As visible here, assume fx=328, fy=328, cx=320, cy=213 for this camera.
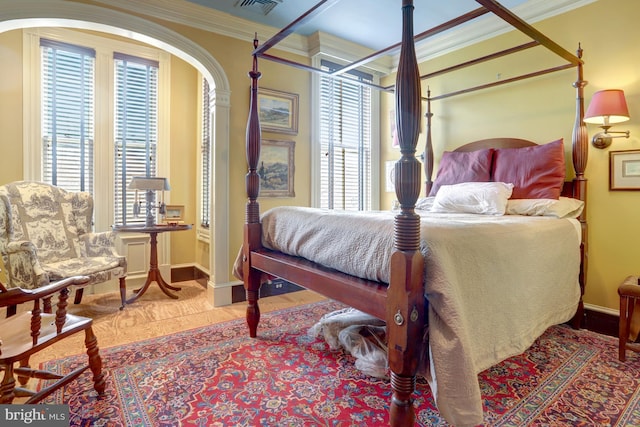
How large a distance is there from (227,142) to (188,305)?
1.68 m

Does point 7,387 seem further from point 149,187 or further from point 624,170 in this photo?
point 624,170

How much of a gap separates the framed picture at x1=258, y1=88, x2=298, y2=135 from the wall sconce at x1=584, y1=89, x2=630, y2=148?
2649mm

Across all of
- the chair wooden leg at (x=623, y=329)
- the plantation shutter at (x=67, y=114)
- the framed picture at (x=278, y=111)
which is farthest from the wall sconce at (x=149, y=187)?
the chair wooden leg at (x=623, y=329)

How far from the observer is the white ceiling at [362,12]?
2.99 metres

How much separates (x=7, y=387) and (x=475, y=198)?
9.77ft

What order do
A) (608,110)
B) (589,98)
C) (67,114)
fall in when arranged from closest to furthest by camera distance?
(608,110) < (589,98) < (67,114)

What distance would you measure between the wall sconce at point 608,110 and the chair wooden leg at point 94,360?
3.54 m

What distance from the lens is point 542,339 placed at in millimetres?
2459

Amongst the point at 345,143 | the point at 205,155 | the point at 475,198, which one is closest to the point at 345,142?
the point at 345,143

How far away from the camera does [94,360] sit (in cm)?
167

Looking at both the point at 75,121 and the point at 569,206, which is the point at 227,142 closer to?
the point at 75,121

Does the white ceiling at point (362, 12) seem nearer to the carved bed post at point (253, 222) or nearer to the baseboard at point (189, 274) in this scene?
the carved bed post at point (253, 222)

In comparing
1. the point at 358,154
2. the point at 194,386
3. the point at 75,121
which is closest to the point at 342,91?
the point at 358,154

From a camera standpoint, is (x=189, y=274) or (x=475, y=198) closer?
(x=475, y=198)
